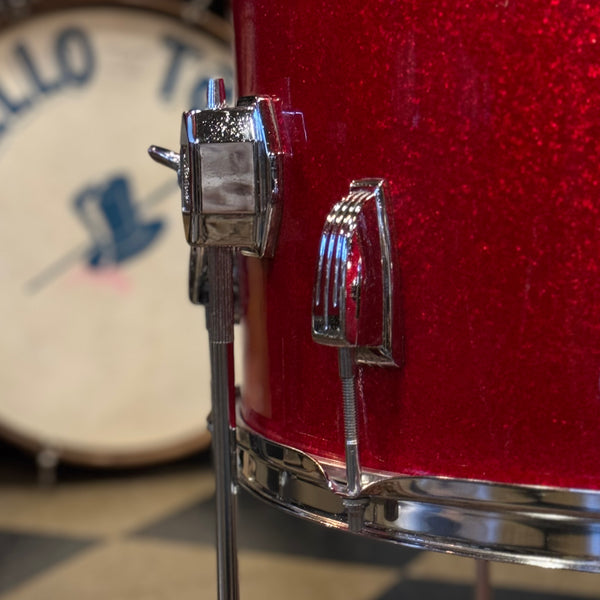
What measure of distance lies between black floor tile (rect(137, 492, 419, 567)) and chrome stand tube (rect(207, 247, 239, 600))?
2.00 feet

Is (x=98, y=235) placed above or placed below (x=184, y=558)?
above

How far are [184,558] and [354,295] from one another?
0.83 meters

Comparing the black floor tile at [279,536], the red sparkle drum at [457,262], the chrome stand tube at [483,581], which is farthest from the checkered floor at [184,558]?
the red sparkle drum at [457,262]

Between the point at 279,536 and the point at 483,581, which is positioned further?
the point at 279,536

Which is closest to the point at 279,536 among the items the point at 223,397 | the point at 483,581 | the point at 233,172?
the point at 483,581

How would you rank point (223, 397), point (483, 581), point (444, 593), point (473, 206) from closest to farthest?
point (473, 206) → point (223, 397) → point (483, 581) → point (444, 593)

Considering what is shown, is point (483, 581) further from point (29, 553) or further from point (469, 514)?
point (29, 553)

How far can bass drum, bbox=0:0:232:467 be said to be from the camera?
4.46ft

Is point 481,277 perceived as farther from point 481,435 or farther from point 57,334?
point 57,334

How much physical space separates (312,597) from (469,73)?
0.77 m

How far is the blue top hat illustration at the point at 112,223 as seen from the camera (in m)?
1.39

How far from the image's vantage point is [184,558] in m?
1.14

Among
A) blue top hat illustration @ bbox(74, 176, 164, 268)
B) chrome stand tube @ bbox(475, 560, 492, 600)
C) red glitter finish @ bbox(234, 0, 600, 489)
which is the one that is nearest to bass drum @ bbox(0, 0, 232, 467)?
blue top hat illustration @ bbox(74, 176, 164, 268)

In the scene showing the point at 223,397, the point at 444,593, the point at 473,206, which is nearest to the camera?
the point at 473,206
